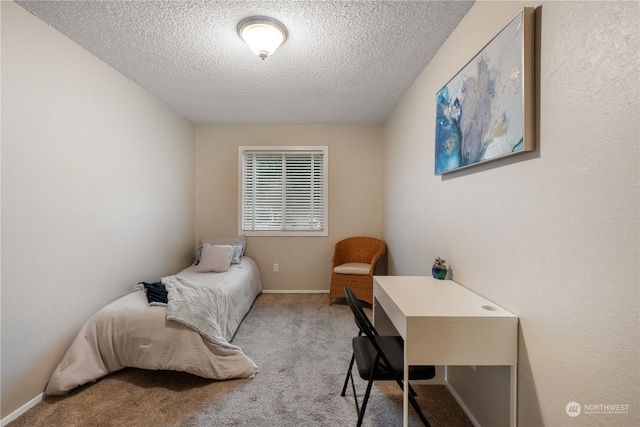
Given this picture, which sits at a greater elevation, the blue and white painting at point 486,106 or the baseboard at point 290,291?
the blue and white painting at point 486,106

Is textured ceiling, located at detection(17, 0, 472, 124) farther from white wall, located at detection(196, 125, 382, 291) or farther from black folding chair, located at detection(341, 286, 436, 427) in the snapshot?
black folding chair, located at detection(341, 286, 436, 427)

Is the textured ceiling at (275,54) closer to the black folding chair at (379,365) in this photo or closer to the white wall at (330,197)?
the white wall at (330,197)

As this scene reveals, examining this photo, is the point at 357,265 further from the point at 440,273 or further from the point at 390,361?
the point at 390,361

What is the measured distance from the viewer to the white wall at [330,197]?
13.1 feet

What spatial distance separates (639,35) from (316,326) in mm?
2897

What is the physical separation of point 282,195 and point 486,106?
299cm

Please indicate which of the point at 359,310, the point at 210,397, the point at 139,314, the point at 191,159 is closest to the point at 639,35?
the point at 359,310

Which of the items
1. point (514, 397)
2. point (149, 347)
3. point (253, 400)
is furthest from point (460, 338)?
point (149, 347)

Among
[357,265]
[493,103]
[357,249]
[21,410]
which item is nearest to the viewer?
[493,103]

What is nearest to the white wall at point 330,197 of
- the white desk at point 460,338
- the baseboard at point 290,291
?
the baseboard at point 290,291

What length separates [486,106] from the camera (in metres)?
1.41

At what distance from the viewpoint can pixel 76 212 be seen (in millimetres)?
2021

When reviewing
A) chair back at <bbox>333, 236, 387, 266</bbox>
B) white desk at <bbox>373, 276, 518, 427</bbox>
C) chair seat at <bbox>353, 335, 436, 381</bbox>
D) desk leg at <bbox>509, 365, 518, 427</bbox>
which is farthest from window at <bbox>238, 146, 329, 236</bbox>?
desk leg at <bbox>509, 365, 518, 427</bbox>

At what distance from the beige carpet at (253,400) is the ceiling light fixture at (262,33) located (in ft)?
7.83
